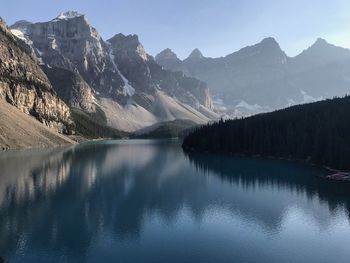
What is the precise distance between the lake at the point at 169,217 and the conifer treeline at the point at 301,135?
94.6 ft

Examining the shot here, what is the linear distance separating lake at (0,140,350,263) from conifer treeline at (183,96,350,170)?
94.6 ft

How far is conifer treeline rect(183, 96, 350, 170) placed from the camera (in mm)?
135500

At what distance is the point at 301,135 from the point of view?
526 ft

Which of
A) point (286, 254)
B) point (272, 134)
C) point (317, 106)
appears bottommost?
point (286, 254)

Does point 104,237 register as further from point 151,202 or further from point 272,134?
point 272,134

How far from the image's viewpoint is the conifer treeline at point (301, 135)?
136m

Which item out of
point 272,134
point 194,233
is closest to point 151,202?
point 194,233

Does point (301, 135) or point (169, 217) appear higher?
point (301, 135)

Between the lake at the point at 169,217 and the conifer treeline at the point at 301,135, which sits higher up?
the conifer treeline at the point at 301,135

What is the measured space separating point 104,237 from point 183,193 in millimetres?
36136

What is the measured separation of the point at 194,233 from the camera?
2114 inches

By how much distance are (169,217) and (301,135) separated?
111 meters

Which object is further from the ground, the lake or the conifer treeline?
the conifer treeline

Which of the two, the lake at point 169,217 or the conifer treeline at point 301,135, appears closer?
the lake at point 169,217
